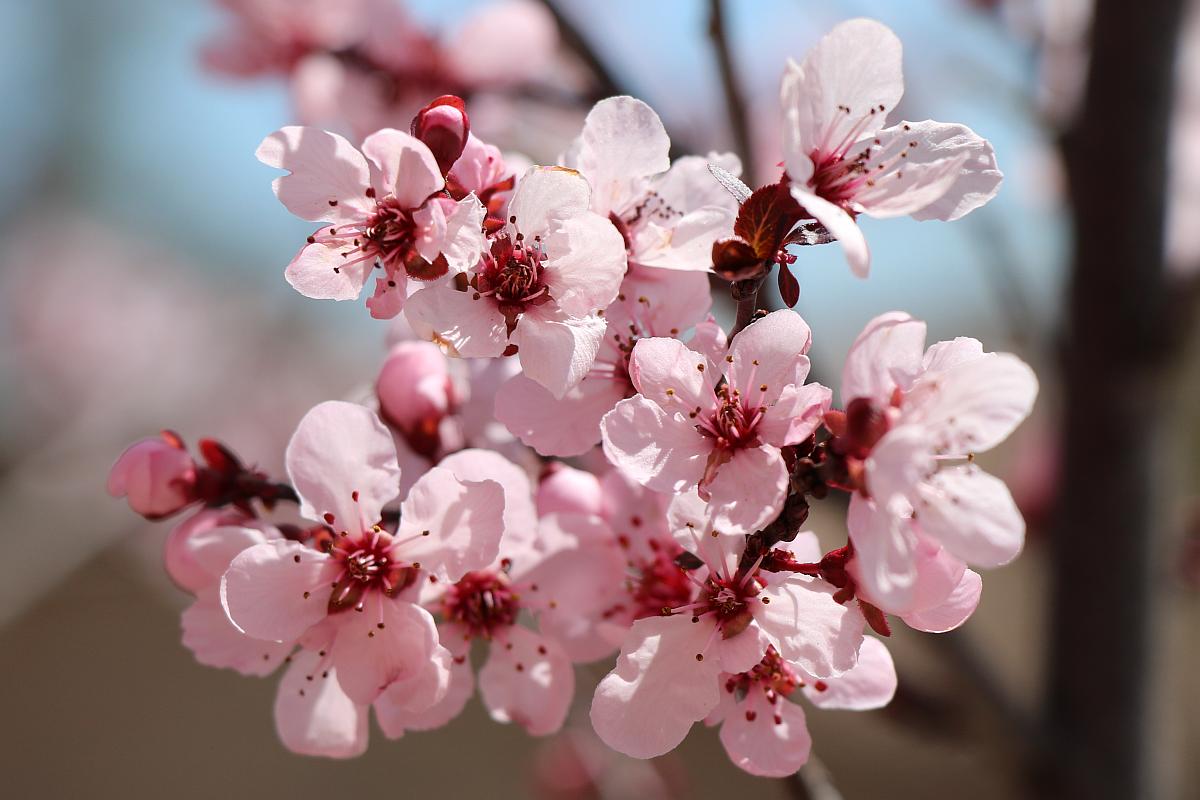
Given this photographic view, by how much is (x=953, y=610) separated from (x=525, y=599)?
26 centimetres

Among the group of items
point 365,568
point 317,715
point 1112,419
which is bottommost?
point 1112,419

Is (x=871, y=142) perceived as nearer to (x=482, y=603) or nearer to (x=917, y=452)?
(x=917, y=452)

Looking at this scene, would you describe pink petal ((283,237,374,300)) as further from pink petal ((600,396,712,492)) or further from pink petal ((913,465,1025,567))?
pink petal ((913,465,1025,567))

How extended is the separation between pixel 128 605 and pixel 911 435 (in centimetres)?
406

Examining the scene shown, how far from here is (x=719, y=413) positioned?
511 mm

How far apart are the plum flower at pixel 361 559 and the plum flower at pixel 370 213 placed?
0.07 metres

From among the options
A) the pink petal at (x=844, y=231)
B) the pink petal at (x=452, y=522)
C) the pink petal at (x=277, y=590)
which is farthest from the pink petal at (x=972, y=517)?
the pink petal at (x=277, y=590)

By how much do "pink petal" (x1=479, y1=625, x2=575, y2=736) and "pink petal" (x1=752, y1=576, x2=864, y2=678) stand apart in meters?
0.16

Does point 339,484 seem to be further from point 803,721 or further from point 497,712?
point 803,721

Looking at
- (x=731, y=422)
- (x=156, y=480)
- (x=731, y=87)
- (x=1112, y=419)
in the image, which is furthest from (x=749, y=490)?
(x=1112, y=419)

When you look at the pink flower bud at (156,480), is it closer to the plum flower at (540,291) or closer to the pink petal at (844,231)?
the plum flower at (540,291)

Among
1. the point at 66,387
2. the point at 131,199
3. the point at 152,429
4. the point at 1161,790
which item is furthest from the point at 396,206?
the point at 131,199

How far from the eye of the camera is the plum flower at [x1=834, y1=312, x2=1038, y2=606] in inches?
16.9

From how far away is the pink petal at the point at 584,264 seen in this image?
50 centimetres
